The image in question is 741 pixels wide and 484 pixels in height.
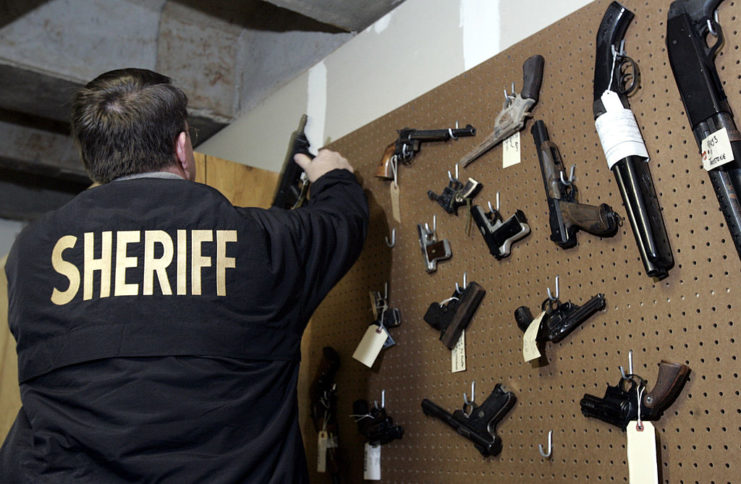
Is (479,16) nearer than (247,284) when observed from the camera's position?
No

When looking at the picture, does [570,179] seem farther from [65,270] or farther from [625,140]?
[65,270]

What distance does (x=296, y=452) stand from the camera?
1472mm

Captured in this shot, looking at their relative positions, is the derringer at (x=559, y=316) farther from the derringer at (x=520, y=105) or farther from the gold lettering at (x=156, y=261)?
the gold lettering at (x=156, y=261)

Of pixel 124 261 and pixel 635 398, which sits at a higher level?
pixel 124 261

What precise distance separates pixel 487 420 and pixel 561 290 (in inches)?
15.7

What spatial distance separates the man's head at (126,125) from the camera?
5.07ft

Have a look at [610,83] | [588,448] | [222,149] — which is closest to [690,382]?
[588,448]

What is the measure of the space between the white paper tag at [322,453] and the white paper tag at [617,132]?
54.6 inches

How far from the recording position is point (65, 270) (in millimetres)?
1424

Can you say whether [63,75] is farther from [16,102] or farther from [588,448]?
[588,448]

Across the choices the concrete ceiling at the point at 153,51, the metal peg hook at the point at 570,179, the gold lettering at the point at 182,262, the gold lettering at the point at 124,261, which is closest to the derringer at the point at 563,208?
the metal peg hook at the point at 570,179

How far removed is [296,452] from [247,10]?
281cm

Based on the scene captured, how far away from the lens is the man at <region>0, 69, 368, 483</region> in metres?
1.31

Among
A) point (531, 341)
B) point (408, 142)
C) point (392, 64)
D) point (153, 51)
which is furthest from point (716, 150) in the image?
point (153, 51)
